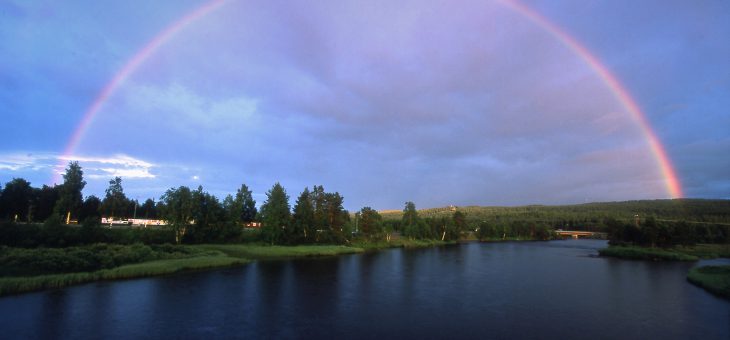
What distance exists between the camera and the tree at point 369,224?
99.9 metres

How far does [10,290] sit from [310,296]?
76.1 feet

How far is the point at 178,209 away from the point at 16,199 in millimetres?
33485

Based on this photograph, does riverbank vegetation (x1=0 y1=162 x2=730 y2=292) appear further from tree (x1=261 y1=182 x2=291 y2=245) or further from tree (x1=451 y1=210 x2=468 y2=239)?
tree (x1=451 y1=210 x2=468 y2=239)

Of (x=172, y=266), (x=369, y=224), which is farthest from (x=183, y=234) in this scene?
(x=369, y=224)

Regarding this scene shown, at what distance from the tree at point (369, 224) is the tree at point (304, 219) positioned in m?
17.1

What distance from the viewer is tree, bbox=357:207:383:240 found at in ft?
328

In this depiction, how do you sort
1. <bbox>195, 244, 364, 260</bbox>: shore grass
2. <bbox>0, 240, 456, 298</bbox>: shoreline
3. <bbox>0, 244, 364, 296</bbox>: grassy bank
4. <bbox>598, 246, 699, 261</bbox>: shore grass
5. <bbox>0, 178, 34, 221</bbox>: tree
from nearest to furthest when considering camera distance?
<bbox>0, 240, 456, 298</bbox>: shoreline < <bbox>0, 244, 364, 296</bbox>: grassy bank < <bbox>195, 244, 364, 260</bbox>: shore grass < <bbox>0, 178, 34, 221</bbox>: tree < <bbox>598, 246, 699, 261</bbox>: shore grass

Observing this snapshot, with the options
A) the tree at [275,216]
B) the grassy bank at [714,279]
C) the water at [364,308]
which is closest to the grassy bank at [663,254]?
the grassy bank at [714,279]

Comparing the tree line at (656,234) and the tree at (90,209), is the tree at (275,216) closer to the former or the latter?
the tree at (90,209)

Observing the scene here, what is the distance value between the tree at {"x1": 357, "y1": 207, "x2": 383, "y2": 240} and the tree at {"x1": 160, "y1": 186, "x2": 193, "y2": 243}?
4038cm

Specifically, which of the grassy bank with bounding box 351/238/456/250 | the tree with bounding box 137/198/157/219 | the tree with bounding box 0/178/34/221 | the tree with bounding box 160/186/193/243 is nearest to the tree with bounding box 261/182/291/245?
the tree with bounding box 160/186/193/243

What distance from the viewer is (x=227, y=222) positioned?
263ft

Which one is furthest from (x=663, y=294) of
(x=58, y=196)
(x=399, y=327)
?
(x=58, y=196)

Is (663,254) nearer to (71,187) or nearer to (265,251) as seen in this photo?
(265,251)
